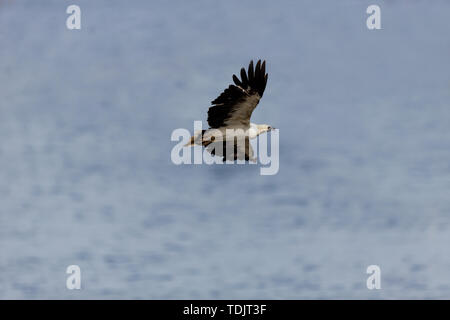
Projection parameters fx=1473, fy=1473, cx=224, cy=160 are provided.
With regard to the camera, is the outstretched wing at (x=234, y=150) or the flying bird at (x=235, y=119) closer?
the flying bird at (x=235, y=119)

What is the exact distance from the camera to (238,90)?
33.5 meters

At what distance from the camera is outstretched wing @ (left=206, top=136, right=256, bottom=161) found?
113ft

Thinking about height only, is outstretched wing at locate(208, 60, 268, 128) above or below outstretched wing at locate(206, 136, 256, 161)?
above

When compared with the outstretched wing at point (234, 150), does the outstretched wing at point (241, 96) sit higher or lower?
higher

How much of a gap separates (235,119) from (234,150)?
870 millimetres

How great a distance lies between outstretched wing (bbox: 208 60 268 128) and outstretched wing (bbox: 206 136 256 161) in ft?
2.36

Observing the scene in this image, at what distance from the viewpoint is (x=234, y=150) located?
34.5m

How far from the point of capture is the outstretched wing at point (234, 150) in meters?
34.3

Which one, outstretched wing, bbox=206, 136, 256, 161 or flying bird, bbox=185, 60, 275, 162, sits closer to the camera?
flying bird, bbox=185, 60, 275, 162
